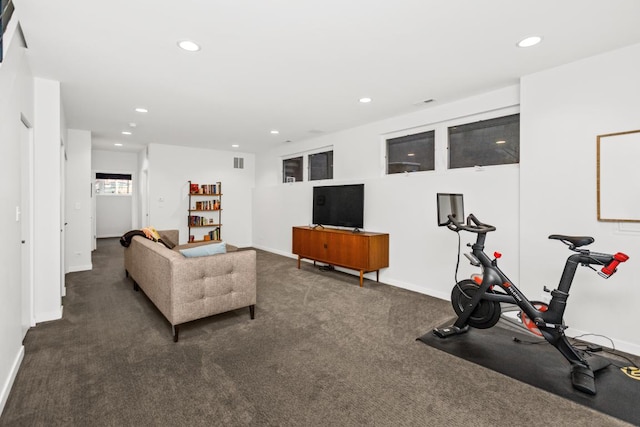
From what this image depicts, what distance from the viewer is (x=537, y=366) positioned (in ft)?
7.99

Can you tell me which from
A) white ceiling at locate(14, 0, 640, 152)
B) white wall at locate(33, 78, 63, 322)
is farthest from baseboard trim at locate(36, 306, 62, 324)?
white ceiling at locate(14, 0, 640, 152)

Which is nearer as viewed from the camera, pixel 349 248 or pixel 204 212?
pixel 349 248

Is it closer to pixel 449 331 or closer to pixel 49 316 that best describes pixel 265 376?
pixel 449 331

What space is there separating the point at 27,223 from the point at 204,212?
454cm

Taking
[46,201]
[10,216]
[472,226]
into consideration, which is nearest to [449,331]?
[472,226]

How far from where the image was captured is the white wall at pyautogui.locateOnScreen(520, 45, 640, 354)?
8.69 ft

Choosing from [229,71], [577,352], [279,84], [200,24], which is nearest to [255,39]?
[200,24]

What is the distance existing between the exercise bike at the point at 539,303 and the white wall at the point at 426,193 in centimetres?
98

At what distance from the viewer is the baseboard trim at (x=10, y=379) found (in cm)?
190

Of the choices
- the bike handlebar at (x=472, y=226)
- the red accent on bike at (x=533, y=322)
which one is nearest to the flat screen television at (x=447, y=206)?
the bike handlebar at (x=472, y=226)

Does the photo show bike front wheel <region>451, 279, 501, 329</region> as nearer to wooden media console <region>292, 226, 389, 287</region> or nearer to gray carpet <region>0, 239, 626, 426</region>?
gray carpet <region>0, 239, 626, 426</region>

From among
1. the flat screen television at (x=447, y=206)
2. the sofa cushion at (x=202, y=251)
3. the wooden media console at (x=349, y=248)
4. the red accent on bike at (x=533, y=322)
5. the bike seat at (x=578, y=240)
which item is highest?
the flat screen television at (x=447, y=206)

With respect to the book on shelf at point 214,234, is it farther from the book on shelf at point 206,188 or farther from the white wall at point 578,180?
the white wall at point 578,180

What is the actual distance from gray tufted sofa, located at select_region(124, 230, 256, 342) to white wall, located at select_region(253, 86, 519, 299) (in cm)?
233
